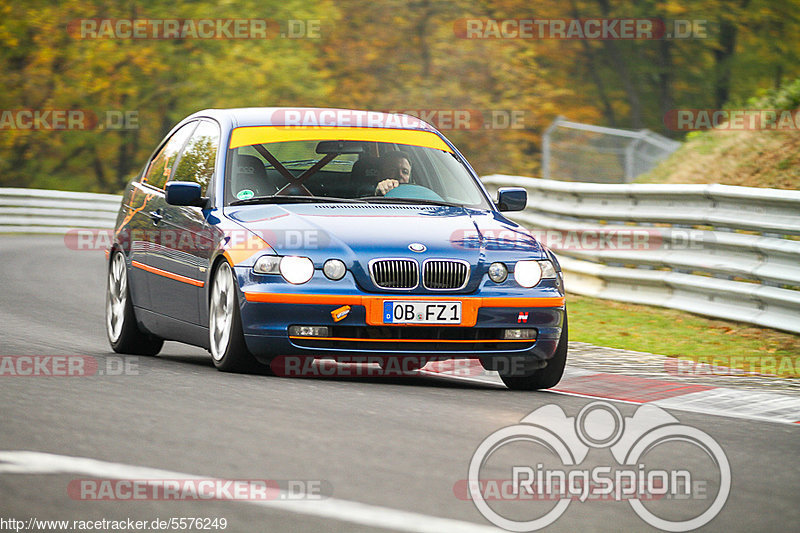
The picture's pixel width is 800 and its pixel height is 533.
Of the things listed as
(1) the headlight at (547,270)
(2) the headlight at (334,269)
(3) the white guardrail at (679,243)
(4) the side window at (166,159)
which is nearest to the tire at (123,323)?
(4) the side window at (166,159)

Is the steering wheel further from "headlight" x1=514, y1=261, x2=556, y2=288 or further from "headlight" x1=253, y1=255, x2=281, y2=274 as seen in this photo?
"headlight" x1=253, y1=255, x2=281, y2=274

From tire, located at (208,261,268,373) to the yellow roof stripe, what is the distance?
1.28 m

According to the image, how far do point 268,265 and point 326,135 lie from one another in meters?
1.83

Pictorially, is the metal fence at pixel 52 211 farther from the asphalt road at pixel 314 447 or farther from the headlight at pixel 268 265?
the headlight at pixel 268 265

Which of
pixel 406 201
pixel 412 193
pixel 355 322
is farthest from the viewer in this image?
pixel 412 193

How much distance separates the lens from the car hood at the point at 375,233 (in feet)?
27.2

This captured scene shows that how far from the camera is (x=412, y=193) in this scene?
31.4 ft

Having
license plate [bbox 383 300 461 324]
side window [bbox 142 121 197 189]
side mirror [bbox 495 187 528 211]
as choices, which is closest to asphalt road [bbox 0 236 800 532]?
license plate [bbox 383 300 461 324]

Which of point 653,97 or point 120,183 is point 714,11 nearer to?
point 653,97

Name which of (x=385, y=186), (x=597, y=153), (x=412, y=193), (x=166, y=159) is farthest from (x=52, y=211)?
A: (x=412, y=193)

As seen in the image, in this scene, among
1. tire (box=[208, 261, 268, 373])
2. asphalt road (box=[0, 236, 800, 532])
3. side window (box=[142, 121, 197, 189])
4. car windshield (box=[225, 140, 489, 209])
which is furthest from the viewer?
side window (box=[142, 121, 197, 189])

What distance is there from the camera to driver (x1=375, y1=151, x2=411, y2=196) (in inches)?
379

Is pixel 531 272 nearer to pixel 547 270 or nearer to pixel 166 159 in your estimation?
pixel 547 270

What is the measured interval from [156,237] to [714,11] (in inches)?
1695
